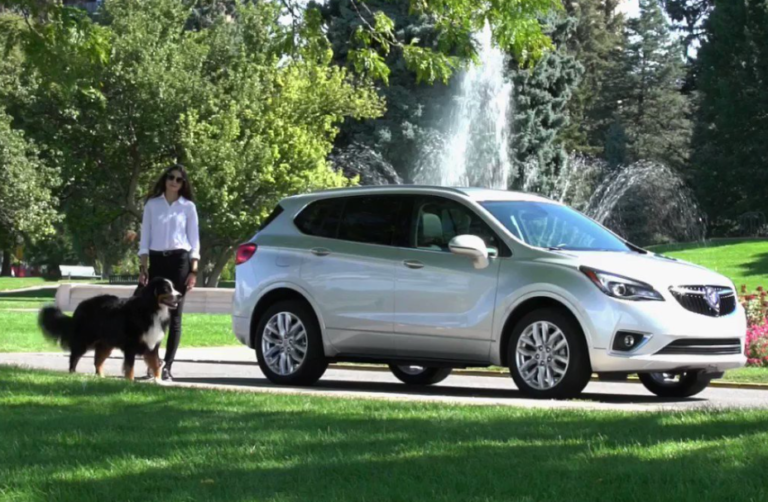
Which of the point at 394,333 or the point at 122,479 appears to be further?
the point at 394,333

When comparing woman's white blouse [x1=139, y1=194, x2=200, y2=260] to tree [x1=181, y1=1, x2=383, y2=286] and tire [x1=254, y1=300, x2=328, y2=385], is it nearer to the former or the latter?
tire [x1=254, y1=300, x2=328, y2=385]

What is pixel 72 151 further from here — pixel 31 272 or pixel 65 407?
pixel 31 272

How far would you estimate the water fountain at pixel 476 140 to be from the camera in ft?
192

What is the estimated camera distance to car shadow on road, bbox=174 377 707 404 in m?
12.6

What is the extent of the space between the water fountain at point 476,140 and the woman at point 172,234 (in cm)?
4465

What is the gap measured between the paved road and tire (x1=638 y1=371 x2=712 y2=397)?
11 cm

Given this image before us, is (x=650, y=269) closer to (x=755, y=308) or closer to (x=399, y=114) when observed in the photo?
(x=755, y=308)

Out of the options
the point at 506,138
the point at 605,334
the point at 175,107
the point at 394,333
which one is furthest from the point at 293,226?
the point at 506,138

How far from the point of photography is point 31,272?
→ 12688 centimetres

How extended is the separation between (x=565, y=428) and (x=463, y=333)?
4070mm

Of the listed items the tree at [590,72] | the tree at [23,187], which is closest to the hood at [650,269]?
the tree at [23,187]

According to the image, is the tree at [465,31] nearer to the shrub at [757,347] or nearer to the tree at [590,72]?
the shrub at [757,347]

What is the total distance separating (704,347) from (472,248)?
2148 mm

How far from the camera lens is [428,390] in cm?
1366
